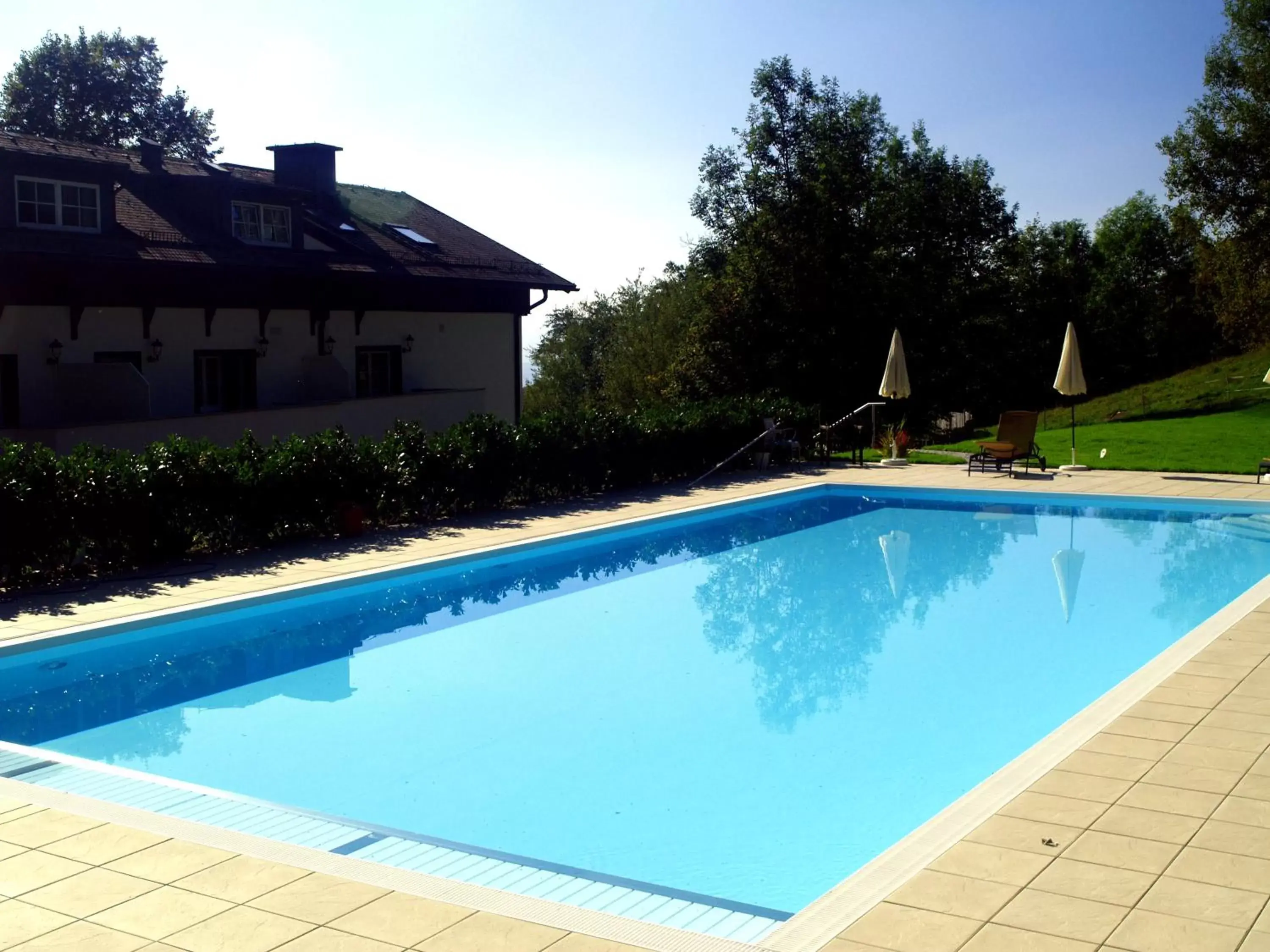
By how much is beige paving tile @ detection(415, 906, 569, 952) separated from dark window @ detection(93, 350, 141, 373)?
14978mm

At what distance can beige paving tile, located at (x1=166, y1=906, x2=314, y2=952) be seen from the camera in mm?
4129

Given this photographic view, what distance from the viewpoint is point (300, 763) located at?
302 inches

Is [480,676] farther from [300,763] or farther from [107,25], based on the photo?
[107,25]

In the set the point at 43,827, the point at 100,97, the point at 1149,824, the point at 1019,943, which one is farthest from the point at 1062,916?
the point at 100,97

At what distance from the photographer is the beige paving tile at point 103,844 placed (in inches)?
197

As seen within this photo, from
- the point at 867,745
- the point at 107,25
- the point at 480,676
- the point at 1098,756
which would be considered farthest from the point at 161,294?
the point at 107,25

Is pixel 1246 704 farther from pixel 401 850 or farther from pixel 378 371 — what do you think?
pixel 378 371

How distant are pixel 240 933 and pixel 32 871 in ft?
4.00

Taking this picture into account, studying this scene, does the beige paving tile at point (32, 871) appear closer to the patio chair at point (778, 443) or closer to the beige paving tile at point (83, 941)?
the beige paving tile at point (83, 941)

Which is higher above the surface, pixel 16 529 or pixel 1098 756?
pixel 16 529

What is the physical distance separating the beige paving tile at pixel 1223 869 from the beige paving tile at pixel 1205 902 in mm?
44

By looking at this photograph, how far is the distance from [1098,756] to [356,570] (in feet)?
26.3

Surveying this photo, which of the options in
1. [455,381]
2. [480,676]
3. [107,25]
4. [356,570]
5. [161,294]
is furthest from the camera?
[107,25]

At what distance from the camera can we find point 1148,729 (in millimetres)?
6625
